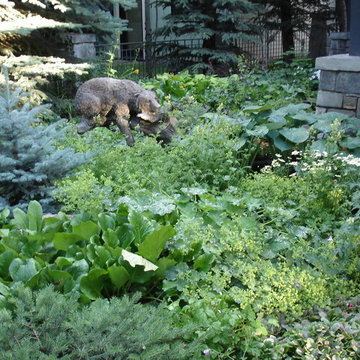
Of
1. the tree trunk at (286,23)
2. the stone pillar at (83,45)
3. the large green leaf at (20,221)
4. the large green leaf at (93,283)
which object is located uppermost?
the tree trunk at (286,23)

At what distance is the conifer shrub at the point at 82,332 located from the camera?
2.15 metres

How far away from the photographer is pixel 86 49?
10039mm

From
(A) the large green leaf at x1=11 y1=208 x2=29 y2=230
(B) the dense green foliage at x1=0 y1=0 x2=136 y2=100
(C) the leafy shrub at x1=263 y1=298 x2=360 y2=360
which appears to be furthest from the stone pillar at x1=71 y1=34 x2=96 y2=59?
(C) the leafy shrub at x1=263 y1=298 x2=360 y2=360

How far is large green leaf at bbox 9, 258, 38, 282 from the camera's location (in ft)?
9.35

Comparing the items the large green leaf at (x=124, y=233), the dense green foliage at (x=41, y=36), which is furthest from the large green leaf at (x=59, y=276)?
the dense green foliage at (x=41, y=36)

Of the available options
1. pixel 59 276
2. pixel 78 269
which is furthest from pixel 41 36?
pixel 59 276

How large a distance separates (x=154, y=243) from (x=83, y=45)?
7708 mm

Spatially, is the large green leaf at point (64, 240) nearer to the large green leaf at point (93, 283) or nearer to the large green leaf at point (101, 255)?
the large green leaf at point (101, 255)

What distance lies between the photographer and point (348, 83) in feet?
21.6

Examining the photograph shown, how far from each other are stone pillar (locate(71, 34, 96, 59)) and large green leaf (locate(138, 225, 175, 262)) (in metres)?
7.50

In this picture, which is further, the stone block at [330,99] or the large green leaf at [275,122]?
the stone block at [330,99]

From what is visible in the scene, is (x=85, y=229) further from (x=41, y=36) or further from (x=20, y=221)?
(x=41, y=36)

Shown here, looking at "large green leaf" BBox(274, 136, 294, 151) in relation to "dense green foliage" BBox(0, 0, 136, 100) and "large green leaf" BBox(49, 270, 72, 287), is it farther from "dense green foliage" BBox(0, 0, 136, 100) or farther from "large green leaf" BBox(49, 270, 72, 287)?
"dense green foliage" BBox(0, 0, 136, 100)

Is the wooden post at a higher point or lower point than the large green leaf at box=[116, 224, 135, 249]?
higher
